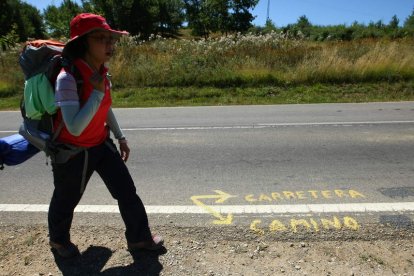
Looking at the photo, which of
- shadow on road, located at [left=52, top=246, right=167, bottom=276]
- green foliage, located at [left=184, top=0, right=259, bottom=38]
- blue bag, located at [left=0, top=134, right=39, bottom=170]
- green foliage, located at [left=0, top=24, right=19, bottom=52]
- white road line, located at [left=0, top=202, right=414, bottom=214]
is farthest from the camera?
green foliage, located at [left=184, top=0, right=259, bottom=38]

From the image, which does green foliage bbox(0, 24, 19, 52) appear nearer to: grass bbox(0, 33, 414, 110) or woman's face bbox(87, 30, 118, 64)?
grass bbox(0, 33, 414, 110)

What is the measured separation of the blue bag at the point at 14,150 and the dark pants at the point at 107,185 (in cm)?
22

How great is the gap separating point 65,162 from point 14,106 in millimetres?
10588

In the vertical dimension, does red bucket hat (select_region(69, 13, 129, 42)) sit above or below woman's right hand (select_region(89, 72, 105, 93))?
above

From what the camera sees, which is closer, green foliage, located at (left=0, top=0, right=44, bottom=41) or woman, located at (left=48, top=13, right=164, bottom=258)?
woman, located at (left=48, top=13, right=164, bottom=258)

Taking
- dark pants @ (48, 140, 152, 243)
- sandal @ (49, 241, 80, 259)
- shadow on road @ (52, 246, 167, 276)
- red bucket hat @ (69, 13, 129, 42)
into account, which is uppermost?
red bucket hat @ (69, 13, 129, 42)

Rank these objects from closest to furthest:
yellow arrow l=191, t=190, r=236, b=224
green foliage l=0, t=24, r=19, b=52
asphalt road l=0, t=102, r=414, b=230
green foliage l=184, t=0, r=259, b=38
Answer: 1. yellow arrow l=191, t=190, r=236, b=224
2. asphalt road l=0, t=102, r=414, b=230
3. green foliage l=0, t=24, r=19, b=52
4. green foliage l=184, t=0, r=259, b=38

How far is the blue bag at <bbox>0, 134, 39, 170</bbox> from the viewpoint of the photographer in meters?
2.73

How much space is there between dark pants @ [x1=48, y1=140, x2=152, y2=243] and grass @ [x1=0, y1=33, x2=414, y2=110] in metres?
8.70

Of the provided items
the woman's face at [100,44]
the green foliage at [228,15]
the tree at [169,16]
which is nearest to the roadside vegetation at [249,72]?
the woman's face at [100,44]

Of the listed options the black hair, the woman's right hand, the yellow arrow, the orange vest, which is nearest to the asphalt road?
the yellow arrow

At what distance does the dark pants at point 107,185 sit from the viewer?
2811 mm

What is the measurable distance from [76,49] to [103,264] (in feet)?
5.23

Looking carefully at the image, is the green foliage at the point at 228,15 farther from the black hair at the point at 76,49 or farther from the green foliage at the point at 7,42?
the black hair at the point at 76,49
